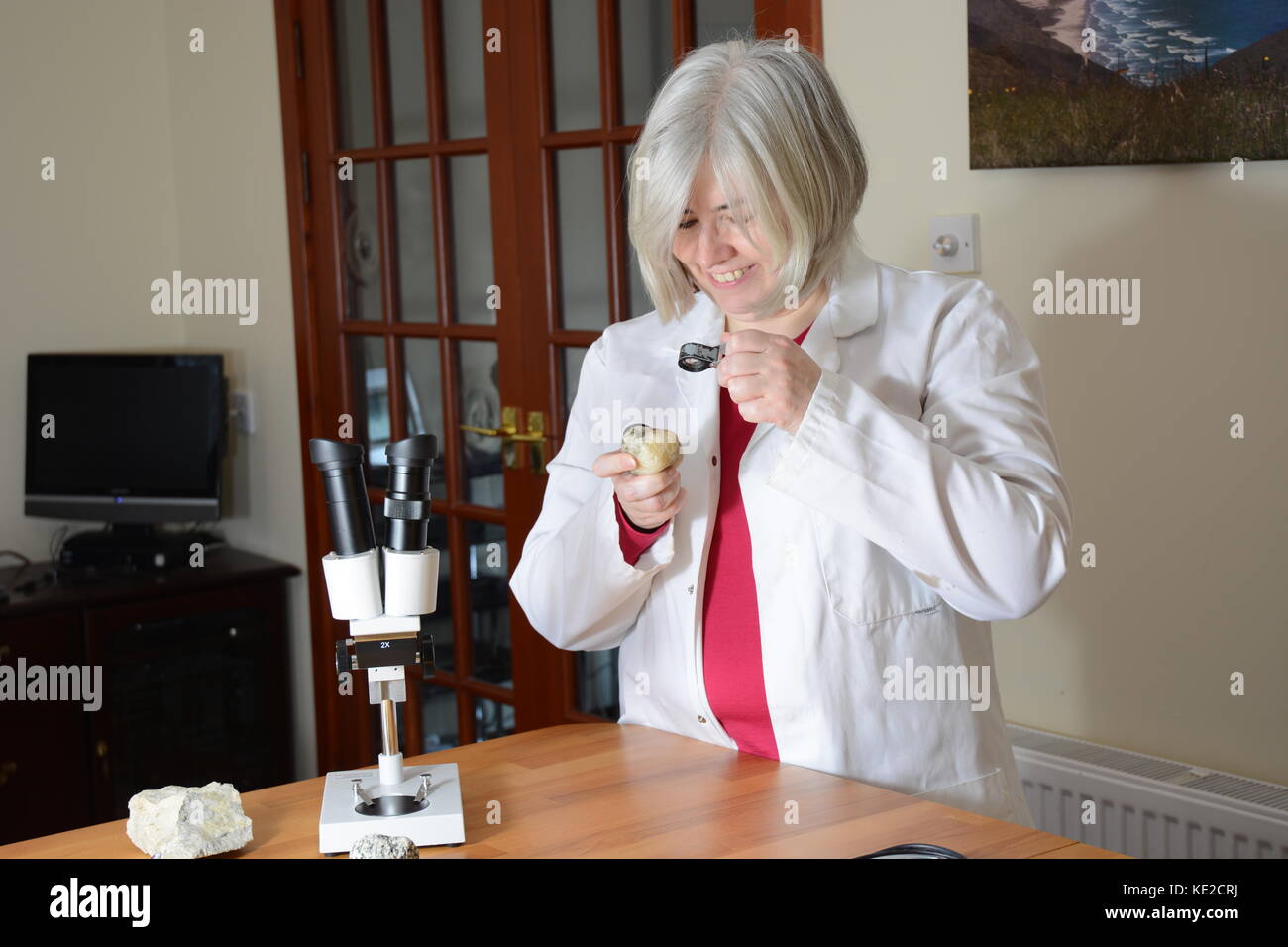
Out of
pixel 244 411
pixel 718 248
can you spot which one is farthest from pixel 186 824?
pixel 244 411

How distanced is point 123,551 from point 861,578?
2.54 m

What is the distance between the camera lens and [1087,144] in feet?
6.35

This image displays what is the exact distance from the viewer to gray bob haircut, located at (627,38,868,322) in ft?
4.72

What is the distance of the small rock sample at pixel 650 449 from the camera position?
1412mm

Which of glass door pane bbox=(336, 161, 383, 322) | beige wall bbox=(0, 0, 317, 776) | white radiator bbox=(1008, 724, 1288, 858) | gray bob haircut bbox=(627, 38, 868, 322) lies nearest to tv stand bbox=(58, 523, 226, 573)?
beige wall bbox=(0, 0, 317, 776)

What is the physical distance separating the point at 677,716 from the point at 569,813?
0.30 meters

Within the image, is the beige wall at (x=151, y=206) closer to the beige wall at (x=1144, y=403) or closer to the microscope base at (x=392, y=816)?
the beige wall at (x=1144, y=403)

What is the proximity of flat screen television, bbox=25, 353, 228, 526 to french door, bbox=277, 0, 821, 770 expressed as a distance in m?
0.25

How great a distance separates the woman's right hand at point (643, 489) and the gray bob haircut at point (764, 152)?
Answer: 0.86 ft

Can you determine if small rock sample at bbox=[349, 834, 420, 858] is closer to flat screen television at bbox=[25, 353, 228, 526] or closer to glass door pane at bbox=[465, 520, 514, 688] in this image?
glass door pane at bbox=[465, 520, 514, 688]

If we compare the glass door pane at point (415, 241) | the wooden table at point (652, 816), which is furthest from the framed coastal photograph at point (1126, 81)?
the glass door pane at point (415, 241)

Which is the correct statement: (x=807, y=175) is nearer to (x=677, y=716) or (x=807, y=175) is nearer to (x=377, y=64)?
(x=677, y=716)

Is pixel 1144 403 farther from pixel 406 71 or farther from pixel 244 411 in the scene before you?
pixel 244 411

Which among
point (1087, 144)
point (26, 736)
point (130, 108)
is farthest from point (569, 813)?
point (130, 108)
